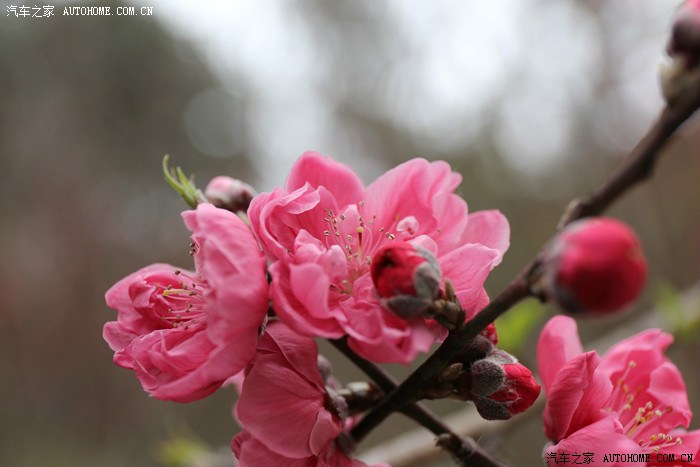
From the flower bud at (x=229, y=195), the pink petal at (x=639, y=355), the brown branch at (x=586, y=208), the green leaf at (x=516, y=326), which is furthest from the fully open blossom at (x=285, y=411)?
the green leaf at (x=516, y=326)

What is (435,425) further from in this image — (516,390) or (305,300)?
(305,300)

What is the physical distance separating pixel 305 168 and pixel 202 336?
0.24m

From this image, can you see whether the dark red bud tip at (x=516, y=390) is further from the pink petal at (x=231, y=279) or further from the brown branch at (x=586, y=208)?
the pink petal at (x=231, y=279)

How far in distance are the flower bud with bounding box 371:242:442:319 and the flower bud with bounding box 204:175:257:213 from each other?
0.27 meters

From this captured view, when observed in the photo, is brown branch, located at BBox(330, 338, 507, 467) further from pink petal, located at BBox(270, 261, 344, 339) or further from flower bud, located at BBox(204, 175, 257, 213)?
flower bud, located at BBox(204, 175, 257, 213)

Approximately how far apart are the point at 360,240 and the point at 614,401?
0.42 meters

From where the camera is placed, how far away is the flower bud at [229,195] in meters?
0.74

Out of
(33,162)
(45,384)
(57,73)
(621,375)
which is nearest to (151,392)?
(621,375)

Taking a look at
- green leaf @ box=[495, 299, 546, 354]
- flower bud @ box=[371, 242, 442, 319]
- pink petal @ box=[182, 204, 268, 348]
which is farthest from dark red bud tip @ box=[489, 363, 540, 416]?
green leaf @ box=[495, 299, 546, 354]

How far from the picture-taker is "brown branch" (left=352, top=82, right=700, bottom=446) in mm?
460

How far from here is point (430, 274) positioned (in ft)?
1.74

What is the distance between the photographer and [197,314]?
69cm

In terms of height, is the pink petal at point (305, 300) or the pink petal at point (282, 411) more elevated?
the pink petal at point (305, 300)

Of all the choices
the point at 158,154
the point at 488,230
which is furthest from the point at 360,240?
the point at 158,154
